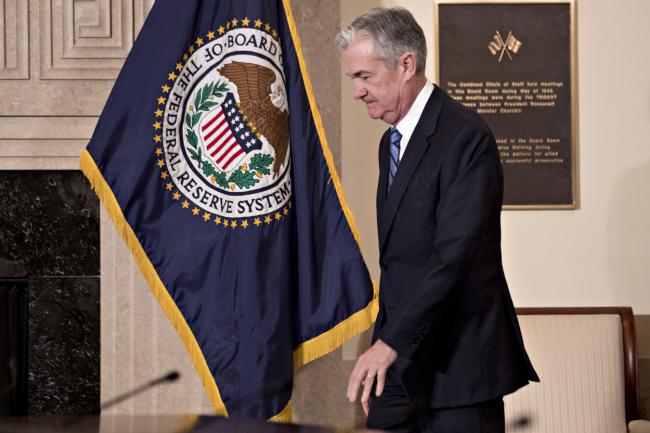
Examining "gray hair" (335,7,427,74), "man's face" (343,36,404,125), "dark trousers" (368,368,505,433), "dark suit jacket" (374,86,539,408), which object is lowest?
"dark trousers" (368,368,505,433)

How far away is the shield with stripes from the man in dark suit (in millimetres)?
1078

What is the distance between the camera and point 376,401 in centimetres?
248

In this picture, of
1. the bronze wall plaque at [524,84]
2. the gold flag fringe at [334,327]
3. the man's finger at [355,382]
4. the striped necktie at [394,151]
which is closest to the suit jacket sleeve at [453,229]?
the man's finger at [355,382]

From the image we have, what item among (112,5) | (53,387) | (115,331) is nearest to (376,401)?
(115,331)

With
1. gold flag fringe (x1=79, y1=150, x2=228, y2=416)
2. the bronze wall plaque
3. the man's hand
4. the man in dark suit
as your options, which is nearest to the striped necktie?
the man in dark suit

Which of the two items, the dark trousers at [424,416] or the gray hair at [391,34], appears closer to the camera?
the dark trousers at [424,416]

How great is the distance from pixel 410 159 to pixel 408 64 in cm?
27

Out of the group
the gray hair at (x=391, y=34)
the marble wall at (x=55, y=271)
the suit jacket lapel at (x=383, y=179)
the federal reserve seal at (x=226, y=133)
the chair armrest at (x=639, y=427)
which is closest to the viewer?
the gray hair at (x=391, y=34)

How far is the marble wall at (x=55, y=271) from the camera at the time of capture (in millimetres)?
3863

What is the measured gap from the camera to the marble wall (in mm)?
3863

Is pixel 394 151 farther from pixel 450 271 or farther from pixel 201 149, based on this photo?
pixel 201 149

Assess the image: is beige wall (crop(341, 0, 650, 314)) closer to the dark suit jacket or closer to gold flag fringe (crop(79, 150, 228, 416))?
gold flag fringe (crop(79, 150, 228, 416))

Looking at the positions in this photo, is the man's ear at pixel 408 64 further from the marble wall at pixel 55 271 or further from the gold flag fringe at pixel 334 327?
the marble wall at pixel 55 271

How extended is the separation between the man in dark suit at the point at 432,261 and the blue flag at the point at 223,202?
1.04 meters
